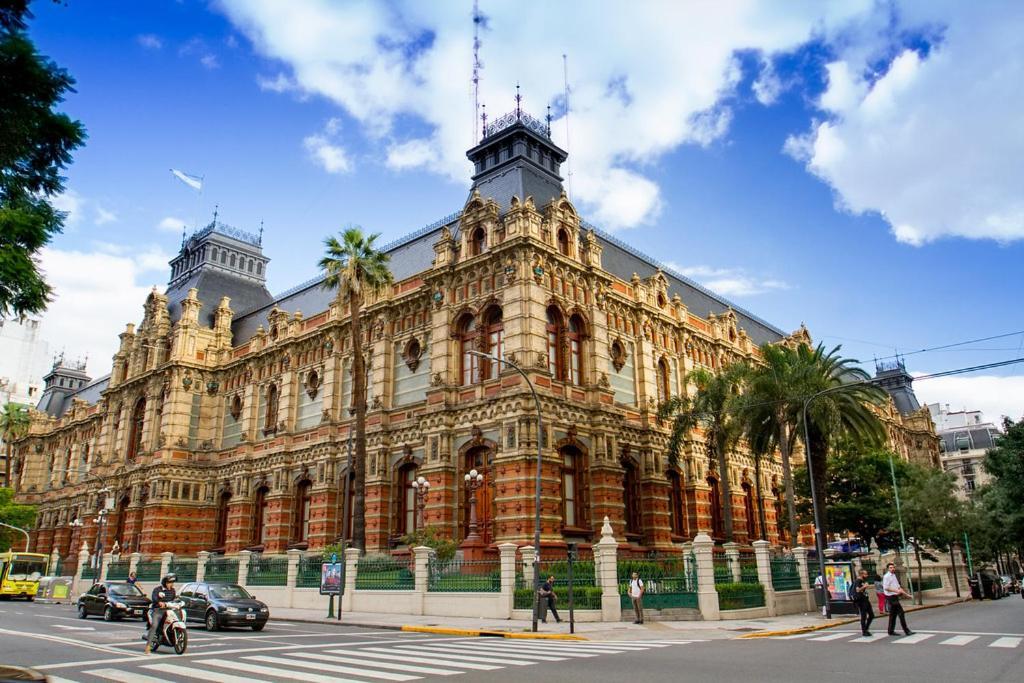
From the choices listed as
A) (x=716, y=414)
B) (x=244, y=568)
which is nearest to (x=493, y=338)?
(x=716, y=414)

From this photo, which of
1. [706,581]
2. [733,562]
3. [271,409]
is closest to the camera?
[706,581]

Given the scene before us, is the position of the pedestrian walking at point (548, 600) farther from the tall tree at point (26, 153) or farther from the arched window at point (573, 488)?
the tall tree at point (26, 153)

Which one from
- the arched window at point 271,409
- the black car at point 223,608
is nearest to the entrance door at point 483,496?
the black car at point 223,608

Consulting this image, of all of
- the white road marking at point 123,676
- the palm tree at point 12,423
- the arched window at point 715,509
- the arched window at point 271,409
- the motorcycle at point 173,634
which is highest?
the palm tree at point 12,423

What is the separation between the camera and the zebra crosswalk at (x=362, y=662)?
12078 mm

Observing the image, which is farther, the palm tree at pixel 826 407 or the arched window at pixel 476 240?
the arched window at pixel 476 240

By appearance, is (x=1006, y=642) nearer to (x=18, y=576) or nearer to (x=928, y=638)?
(x=928, y=638)

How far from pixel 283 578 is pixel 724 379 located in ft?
73.5

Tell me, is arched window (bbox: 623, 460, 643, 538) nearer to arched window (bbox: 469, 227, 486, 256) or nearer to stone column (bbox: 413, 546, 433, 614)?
stone column (bbox: 413, 546, 433, 614)

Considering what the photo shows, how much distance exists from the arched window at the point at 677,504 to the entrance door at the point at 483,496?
10941 millimetres

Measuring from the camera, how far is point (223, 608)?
22766 millimetres

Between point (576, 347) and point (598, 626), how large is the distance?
15.6 m

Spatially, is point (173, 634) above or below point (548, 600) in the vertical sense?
below

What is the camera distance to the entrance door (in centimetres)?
3200
